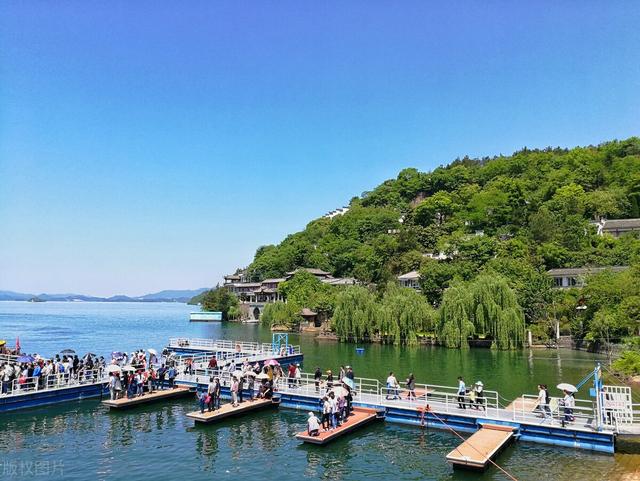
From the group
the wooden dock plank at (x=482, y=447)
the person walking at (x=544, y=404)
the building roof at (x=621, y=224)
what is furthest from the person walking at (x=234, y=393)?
the building roof at (x=621, y=224)

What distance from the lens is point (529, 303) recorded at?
175 feet

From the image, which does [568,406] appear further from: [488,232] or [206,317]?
[206,317]

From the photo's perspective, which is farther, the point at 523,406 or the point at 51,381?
the point at 51,381

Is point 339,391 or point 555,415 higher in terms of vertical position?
point 339,391

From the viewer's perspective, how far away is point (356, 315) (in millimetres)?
57094

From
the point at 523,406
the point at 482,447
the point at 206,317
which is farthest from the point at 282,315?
the point at 482,447

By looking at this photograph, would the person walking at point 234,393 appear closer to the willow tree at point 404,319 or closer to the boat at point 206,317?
the willow tree at point 404,319

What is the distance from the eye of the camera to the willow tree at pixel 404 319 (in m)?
53.1

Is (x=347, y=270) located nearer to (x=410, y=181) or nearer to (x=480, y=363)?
(x=410, y=181)

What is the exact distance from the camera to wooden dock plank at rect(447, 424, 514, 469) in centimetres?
1559

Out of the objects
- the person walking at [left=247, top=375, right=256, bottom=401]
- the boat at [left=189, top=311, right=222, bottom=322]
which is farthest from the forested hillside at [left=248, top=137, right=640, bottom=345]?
the person walking at [left=247, top=375, right=256, bottom=401]

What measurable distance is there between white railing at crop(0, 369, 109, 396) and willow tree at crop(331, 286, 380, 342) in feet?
110

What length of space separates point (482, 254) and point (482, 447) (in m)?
51.2

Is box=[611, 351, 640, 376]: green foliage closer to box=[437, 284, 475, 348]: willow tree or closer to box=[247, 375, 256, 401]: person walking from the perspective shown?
box=[437, 284, 475, 348]: willow tree
